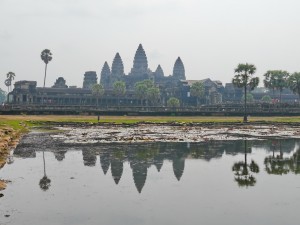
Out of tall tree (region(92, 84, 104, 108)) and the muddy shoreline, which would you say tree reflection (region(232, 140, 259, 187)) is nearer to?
the muddy shoreline

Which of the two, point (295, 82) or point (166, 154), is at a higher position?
point (295, 82)

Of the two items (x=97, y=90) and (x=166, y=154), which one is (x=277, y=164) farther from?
(x=97, y=90)

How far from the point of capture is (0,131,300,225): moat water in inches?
632

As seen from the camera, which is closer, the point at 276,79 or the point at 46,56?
the point at 276,79

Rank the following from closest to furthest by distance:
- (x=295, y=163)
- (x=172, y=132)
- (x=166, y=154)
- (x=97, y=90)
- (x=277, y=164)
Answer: (x=277, y=164) → (x=295, y=163) → (x=166, y=154) → (x=172, y=132) → (x=97, y=90)

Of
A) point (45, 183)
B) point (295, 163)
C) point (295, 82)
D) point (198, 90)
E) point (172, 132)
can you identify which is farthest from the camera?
point (198, 90)

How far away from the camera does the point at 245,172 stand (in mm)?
26250

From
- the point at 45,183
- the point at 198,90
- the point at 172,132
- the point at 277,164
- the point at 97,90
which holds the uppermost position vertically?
the point at 198,90

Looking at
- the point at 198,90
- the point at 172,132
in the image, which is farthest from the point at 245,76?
the point at 198,90

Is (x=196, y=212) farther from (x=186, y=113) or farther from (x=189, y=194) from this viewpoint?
(x=186, y=113)

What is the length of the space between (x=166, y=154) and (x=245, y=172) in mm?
8944

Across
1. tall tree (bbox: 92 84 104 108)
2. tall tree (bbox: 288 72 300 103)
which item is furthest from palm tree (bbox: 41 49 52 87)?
tall tree (bbox: 288 72 300 103)

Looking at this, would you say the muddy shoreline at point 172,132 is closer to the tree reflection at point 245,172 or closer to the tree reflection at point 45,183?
the tree reflection at point 245,172

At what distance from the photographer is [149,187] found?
69.5 ft
